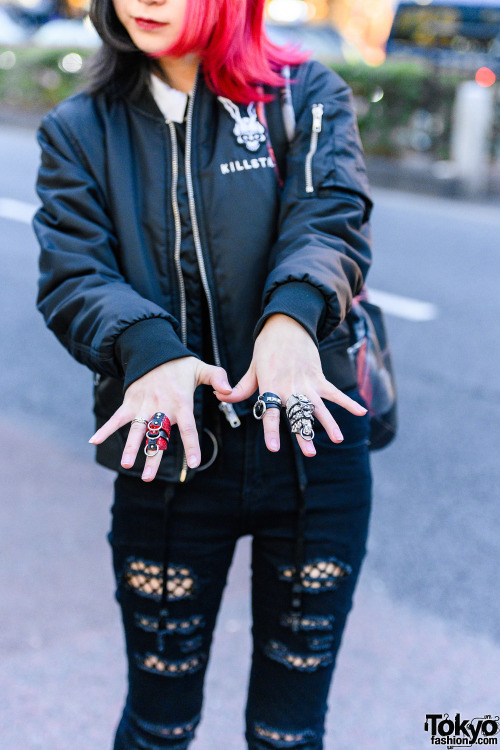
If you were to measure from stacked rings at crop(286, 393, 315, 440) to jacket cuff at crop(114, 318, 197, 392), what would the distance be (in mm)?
181

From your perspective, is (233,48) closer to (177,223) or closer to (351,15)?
(177,223)

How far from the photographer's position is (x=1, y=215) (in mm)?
7891

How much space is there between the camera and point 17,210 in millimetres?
8062

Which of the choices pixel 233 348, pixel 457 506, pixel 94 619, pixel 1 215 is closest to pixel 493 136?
pixel 1 215

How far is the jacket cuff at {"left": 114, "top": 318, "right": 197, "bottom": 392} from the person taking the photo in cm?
128

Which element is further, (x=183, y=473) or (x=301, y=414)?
(x=183, y=473)

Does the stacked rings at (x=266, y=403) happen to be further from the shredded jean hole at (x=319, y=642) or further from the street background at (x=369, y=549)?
the street background at (x=369, y=549)

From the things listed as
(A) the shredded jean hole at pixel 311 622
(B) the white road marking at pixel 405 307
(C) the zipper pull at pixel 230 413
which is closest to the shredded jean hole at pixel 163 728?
(A) the shredded jean hole at pixel 311 622

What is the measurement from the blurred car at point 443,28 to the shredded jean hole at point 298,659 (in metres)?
14.4

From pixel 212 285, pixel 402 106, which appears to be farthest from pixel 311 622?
pixel 402 106

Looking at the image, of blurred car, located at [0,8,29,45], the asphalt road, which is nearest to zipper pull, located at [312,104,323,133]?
the asphalt road

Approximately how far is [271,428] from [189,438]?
0.39 ft

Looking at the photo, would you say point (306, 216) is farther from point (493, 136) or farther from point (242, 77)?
point (493, 136)

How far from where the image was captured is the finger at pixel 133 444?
3.88 ft
